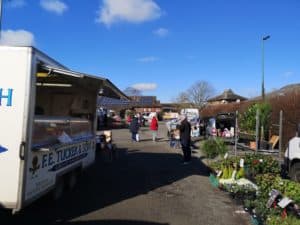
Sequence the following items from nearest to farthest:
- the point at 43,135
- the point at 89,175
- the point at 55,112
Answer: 1. the point at 43,135
2. the point at 55,112
3. the point at 89,175

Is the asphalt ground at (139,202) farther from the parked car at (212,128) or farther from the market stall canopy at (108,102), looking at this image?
the parked car at (212,128)

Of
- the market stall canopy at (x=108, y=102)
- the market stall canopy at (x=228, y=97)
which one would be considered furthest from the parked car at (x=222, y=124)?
the market stall canopy at (x=228, y=97)

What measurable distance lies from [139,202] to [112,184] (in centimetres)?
220

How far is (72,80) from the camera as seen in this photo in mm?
10078

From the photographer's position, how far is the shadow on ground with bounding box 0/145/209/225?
26.1 ft

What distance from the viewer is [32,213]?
26.6ft

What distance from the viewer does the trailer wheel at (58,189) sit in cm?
888

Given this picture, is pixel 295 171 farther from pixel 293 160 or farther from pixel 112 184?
pixel 112 184

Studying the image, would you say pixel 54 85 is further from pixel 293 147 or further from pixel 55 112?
pixel 293 147

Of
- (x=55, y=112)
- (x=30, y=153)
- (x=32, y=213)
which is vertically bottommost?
(x=32, y=213)

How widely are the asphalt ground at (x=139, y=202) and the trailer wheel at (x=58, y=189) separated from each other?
0.12 meters

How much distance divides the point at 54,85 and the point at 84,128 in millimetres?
1363

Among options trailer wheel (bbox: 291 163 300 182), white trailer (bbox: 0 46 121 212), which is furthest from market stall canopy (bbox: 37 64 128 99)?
trailer wheel (bbox: 291 163 300 182)

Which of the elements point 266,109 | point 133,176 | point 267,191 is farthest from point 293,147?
point 266,109
